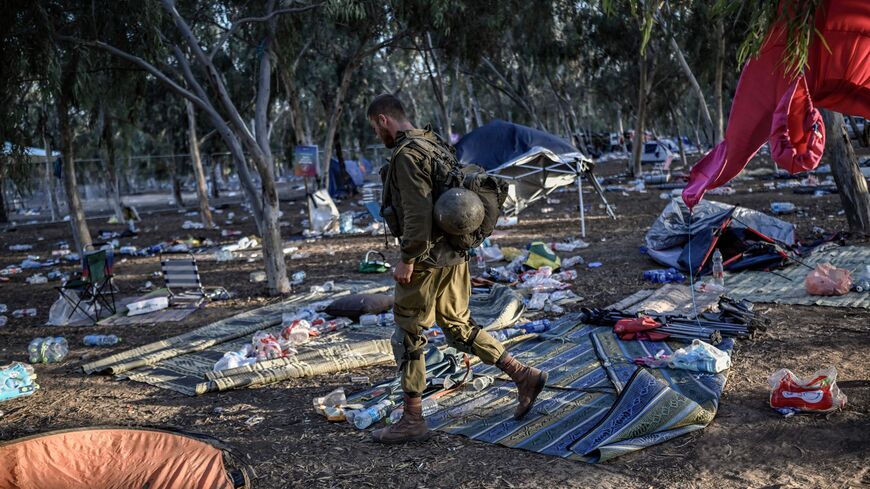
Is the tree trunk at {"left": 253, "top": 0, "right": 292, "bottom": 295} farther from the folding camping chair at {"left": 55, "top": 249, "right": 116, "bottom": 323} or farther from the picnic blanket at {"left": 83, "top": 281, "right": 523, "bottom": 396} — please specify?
the folding camping chair at {"left": 55, "top": 249, "right": 116, "bottom": 323}

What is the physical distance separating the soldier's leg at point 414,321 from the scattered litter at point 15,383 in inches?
139

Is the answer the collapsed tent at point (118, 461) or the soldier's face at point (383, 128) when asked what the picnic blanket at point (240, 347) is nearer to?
the collapsed tent at point (118, 461)

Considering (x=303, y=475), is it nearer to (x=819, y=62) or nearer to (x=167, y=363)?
(x=167, y=363)

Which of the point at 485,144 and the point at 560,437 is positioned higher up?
the point at 485,144

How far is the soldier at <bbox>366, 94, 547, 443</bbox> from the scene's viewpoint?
12.9 ft

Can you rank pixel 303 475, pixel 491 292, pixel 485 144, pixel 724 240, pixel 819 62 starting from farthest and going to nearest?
pixel 485 144 → pixel 724 240 → pixel 491 292 → pixel 819 62 → pixel 303 475

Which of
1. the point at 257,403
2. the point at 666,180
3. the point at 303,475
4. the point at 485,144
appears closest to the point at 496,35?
the point at 485,144

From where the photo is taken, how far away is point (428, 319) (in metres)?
4.09

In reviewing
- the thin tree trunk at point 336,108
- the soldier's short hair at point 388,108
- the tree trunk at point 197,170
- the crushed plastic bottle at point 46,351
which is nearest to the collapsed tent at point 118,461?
the soldier's short hair at point 388,108

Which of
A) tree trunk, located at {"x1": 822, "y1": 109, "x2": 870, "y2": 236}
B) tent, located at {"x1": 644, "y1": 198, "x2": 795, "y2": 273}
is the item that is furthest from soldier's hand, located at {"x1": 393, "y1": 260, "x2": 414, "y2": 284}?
tree trunk, located at {"x1": 822, "y1": 109, "x2": 870, "y2": 236}

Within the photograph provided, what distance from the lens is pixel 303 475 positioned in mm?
3877

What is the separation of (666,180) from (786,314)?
16.0 metres

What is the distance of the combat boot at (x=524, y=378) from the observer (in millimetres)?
4250

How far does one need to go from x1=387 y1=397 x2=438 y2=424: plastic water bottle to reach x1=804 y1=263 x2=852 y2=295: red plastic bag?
14.6 ft
